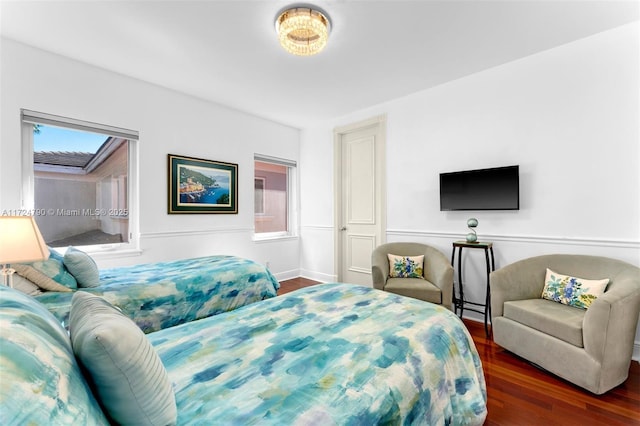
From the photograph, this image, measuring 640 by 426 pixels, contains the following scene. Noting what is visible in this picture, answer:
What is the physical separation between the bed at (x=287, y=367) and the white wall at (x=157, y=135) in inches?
93.4

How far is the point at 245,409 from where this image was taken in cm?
89

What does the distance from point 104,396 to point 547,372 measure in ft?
8.86

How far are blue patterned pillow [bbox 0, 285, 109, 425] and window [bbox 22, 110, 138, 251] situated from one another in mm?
2779

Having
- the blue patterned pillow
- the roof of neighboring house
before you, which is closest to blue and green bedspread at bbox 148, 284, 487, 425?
the blue patterned pillow

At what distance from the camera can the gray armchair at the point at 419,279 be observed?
→ 9.42 feet

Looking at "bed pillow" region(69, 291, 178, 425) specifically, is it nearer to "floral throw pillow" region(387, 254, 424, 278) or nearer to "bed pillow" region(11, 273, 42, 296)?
"bed pillow" region(11, 273, 42, 296)

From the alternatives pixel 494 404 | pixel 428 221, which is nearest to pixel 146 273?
pixel 494 404

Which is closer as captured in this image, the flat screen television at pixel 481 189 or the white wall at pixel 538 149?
the white wall at pixel 538 149

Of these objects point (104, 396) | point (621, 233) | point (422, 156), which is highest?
point (422, 156)

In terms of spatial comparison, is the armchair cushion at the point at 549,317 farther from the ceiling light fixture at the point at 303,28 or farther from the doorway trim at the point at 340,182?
the ceiling light fixture at the point at 303,28

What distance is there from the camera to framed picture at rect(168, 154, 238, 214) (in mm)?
3615

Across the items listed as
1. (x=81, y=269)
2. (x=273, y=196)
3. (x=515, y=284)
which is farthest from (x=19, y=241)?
(x=273, y=196)

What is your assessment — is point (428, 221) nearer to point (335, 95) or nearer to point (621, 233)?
point (621, 233)

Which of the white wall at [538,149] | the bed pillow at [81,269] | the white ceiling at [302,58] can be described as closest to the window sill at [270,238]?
the white wall at [538,149]
